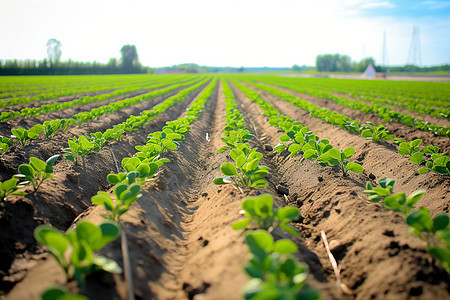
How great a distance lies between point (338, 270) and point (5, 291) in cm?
277

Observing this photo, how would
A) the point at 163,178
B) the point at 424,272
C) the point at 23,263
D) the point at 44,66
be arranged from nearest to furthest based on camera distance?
1. the point at 424,272
2. the point at 23,263
3. the point at 163,178
4. the point at 44,66

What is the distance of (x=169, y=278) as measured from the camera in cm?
242

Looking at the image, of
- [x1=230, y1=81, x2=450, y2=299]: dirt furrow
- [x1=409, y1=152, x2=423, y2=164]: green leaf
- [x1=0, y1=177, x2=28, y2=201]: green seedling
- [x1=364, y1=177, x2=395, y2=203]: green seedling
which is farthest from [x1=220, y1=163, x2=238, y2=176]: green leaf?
[x1=409, y1=152, x2=423, y2=164]: green leaf

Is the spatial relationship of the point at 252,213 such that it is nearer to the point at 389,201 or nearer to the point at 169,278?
the point at 169,278

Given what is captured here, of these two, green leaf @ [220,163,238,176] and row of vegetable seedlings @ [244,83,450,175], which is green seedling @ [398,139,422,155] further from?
green leaf @ [220,163,238,176]

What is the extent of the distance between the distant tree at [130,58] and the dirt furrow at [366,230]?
3676 inches

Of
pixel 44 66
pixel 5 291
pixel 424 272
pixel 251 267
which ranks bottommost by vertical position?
pixel 5 291

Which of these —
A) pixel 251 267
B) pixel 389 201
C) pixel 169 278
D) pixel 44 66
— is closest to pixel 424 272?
pixel 389 201

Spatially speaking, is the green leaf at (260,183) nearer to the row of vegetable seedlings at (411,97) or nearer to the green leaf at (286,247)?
the green leaf at (286,247)

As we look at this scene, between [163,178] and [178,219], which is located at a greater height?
[163,178]

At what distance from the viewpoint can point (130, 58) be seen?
304ft

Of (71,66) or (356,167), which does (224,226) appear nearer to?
(356,167)

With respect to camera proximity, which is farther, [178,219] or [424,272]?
[178,219]

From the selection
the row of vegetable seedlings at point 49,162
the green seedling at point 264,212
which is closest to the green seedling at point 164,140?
the row of vegetable seedlings at point 49,162
